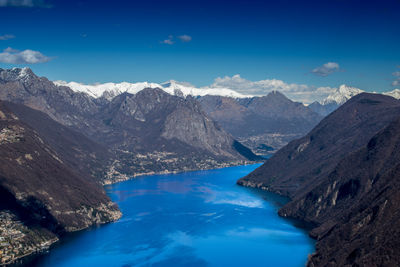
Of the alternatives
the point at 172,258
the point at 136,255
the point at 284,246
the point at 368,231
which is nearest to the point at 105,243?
the point at 136,255

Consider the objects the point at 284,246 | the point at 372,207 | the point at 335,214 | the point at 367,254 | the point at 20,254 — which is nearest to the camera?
the point at 367,254

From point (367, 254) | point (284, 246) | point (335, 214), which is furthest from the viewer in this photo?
point (335, 214)

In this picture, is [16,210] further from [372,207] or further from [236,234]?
[372,207]

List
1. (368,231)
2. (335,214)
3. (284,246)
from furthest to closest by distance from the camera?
(335,214) < (284,246) < (368,231)

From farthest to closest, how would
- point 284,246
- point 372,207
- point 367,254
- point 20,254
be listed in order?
1. point 284,246
2. point 20,254
3. point 372,207
4. point 367,254

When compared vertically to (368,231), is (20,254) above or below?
below

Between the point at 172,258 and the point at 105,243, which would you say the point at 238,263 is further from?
the point at 105,243

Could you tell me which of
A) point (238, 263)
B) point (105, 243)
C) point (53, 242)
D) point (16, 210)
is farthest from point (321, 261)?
point (16, 210)

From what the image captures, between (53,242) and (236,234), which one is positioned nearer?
(53,242)

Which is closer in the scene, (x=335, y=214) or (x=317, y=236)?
(x=317, y=236)
